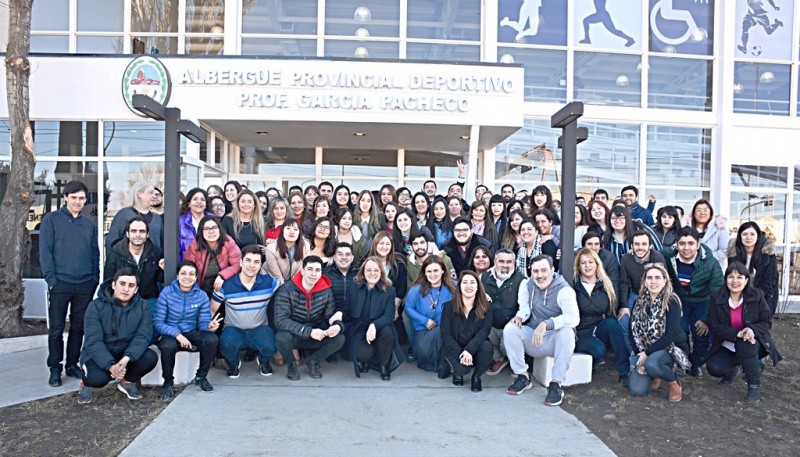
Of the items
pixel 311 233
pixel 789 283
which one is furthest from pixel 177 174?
pixel 789 283

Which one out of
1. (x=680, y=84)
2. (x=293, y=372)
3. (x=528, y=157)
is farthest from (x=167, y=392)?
(x=680, y=84)

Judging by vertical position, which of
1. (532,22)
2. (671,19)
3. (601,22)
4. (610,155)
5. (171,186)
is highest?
(671,19)

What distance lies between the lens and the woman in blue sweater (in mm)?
6008

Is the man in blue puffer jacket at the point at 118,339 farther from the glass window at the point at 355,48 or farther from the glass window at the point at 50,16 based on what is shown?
the glass window at the point at 50,16

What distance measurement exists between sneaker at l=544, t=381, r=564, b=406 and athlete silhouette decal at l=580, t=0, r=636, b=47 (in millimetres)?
10127

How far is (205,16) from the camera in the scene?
1286 centimetres

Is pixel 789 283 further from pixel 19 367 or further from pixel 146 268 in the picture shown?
pixel 19 367

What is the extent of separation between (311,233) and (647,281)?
3.51 m

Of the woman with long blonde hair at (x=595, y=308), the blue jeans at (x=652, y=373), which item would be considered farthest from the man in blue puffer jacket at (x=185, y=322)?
the blue jeans at (x=652, y=373)

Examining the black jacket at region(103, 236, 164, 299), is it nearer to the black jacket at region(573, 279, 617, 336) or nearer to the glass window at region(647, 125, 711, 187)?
the black jacket at region(573, 279, 617, 336)

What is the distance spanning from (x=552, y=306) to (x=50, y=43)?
12.0 meters

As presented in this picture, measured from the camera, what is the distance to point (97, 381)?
498 centimetres

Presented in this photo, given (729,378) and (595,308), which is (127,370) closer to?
(595,308)

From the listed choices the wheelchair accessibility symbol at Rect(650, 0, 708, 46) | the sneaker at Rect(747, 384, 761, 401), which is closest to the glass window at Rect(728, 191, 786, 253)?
the wheelchair accessibility symbol at Rect(650, 0, 708, 46)
